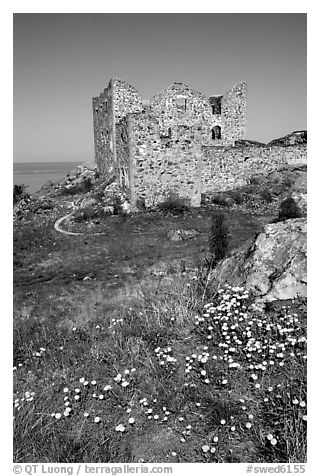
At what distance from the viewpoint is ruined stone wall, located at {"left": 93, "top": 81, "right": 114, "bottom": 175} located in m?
21.3

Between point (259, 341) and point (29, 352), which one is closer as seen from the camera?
point (259, 341)

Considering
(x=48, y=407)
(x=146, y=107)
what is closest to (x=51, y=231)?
(x=48, y=407)

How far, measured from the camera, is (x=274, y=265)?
5.56 m

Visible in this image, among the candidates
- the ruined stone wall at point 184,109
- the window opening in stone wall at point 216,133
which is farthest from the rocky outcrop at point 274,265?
the window opening in stone wall at point 216,133

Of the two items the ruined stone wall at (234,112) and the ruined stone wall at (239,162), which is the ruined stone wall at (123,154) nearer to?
the ruined stone wall at (239,162)

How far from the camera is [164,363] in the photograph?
450cm

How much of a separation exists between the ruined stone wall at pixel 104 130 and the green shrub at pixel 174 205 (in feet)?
18.9

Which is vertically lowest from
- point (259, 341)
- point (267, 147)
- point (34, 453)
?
point (34, 453)

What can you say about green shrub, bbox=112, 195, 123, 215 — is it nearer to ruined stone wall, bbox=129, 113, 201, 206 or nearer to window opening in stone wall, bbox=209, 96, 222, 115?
ruined stone wall, bbox=129, 113, 201, 206

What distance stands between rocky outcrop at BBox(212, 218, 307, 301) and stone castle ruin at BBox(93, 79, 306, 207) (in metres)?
11.0

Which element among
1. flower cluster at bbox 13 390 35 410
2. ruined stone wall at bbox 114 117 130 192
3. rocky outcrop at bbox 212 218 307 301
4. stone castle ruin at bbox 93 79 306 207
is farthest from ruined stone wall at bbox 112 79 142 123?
flower cluster at bbox 13 390 35 410

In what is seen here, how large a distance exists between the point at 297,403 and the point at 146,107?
73.7 ft

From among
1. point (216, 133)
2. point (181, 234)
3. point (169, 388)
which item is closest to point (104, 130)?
point (216, 133)
